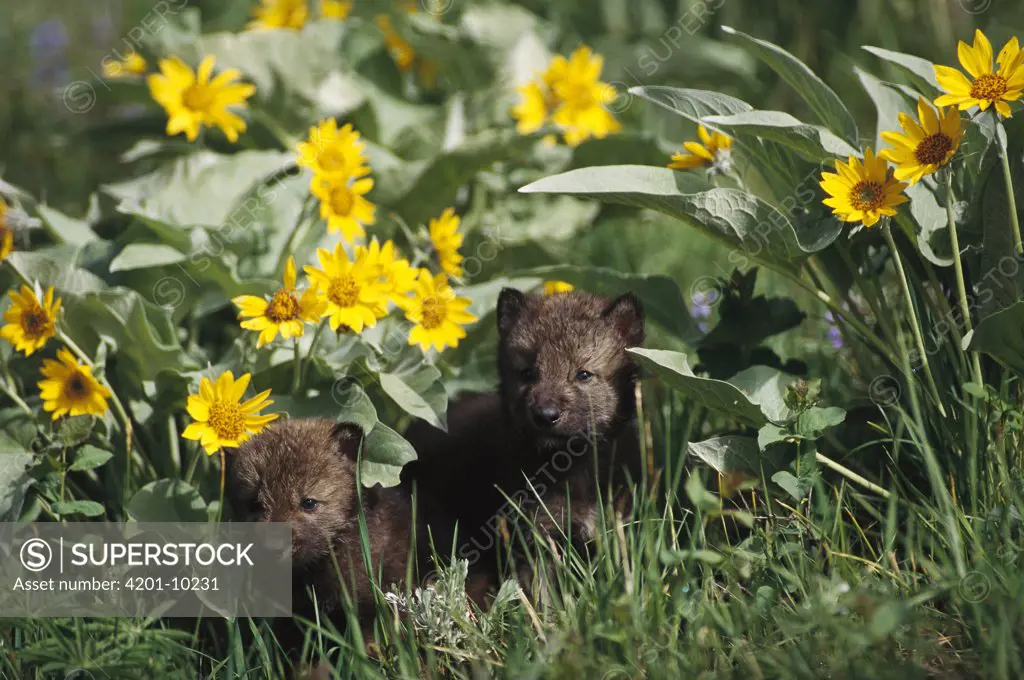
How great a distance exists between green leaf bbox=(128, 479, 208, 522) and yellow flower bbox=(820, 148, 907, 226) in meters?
2.33

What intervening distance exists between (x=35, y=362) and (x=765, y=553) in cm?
290

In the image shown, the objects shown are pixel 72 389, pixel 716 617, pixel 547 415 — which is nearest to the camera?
pixel 716 617

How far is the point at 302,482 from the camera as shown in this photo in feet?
11.0

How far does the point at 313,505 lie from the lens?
3.39 m

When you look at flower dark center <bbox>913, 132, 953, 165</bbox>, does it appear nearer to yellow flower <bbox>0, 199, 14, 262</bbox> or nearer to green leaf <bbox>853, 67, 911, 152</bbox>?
green leaf <bbox>853, 67, 911, 152</bbox>

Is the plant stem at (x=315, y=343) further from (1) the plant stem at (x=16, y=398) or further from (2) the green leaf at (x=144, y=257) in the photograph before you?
(1) the plant stem at (x=16, y=398)

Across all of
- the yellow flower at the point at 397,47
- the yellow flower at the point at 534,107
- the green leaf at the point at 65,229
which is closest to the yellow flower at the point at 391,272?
the green leaf at the point at 65,229

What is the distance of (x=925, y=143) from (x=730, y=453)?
1122mm

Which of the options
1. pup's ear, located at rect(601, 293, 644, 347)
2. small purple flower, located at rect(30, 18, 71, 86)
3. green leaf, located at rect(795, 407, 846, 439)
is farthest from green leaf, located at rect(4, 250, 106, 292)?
small purple flower, located at rect(30, 18, 71, 86)

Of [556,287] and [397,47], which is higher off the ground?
[397,47]

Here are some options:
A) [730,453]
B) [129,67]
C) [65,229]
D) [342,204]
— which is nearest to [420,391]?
[342,204]

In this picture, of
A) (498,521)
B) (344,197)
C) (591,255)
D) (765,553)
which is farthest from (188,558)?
(591,255)

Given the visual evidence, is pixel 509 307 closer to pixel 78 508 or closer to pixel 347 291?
pixel 347 291

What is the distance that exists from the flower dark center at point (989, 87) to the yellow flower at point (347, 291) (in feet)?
6.38
